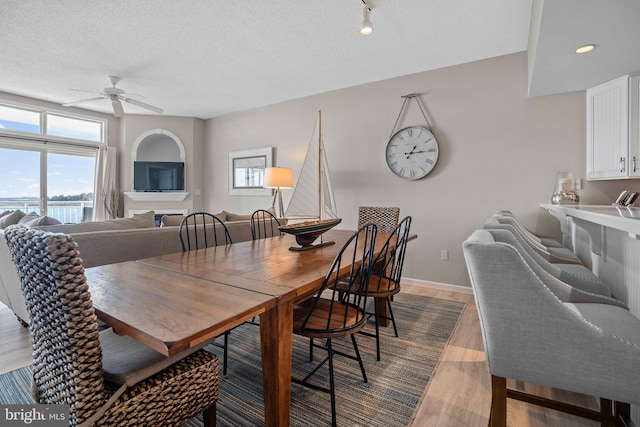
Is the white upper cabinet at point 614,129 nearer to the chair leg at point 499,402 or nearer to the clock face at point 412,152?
the clock face at point 412,152

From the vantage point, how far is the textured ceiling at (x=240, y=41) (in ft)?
8.44

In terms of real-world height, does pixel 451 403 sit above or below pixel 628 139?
below

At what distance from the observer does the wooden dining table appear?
885 mm

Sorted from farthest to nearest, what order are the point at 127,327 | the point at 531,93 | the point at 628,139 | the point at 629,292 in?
the point at 531,93, the point at 628,139, the point at 629,292, the point at 127,327

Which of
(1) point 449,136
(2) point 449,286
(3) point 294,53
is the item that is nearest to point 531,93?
(1) point 449,136

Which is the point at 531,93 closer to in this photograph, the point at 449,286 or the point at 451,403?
the point at 449,286

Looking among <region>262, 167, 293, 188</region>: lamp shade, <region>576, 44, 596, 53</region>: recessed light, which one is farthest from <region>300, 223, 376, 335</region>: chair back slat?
<region>262, 167, 293, 188</region>: lamp shade

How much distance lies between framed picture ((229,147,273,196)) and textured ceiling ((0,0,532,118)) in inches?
46.8

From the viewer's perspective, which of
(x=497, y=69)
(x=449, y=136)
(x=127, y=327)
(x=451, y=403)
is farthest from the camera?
(x=449, y=136)

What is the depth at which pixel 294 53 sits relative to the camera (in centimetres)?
339

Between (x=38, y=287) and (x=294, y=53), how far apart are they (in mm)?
3207

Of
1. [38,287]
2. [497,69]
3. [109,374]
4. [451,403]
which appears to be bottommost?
[451,403]

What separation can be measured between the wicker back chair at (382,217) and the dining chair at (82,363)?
2.66 metres

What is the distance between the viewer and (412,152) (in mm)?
3807
